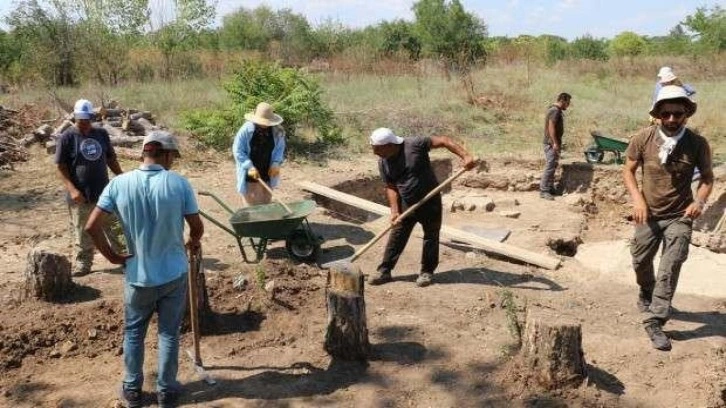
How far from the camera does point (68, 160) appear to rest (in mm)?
5281

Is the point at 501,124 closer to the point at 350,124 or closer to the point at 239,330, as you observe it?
the point at 350,124

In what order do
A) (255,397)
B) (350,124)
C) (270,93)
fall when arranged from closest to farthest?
(255,397), (270,93), (350,124)

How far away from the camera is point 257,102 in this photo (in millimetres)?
11305

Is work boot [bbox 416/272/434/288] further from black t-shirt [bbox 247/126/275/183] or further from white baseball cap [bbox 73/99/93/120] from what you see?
white baseball cap [bbox 73/99/93/120]

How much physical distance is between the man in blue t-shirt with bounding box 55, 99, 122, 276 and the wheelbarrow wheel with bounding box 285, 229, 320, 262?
1.76 metres

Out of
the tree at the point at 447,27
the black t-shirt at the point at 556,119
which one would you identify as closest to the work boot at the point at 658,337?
the black t-shirt at the point at 556,119

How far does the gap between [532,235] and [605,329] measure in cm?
313

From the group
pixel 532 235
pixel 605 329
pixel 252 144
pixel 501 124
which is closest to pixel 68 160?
pixel 252 144

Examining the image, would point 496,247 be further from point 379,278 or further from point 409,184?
point 409,184

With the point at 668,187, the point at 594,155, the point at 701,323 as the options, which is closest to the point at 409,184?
the point at 668,187

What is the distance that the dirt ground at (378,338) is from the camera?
12.6 feet

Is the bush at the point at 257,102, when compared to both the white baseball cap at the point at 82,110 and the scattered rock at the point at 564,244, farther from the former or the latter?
the white baseball cap at the point at 82,110

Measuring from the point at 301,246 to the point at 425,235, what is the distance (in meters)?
1.33

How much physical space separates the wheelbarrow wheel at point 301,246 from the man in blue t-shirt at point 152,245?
265 centimetres
